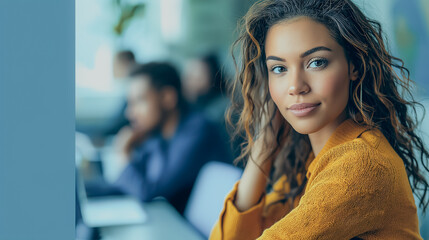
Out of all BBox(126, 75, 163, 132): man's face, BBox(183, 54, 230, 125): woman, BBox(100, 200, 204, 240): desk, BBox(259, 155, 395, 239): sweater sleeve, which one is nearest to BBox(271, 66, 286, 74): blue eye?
BBox(259, 155, 395, 239): sweater sleeve

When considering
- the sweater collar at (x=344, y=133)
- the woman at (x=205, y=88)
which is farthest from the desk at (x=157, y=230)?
the woman at (x=205, y=88)

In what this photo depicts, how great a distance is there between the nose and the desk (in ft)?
1.20

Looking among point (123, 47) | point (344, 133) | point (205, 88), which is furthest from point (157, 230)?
point (123, 47)

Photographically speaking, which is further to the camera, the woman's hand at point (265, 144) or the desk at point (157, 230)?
the desk at point (157, 230)

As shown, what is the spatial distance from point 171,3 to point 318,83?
2.16m

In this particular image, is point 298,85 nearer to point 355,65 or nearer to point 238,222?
point 355,65

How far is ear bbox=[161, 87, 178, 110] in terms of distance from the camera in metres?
1.24

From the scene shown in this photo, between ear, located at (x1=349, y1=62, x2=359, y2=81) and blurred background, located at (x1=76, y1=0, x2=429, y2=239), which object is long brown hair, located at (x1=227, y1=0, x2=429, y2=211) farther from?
blurred background, located at (x1=76, y1=0, x2=429, y2=239)

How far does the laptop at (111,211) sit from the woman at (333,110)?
1.10 ft

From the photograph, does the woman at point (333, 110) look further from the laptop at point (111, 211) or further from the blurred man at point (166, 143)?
the blurred man at point (166, 143)

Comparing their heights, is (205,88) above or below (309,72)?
below

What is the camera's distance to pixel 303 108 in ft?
1.31

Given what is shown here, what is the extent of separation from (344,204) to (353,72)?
0.44ft

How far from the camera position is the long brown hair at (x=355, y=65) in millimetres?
405
